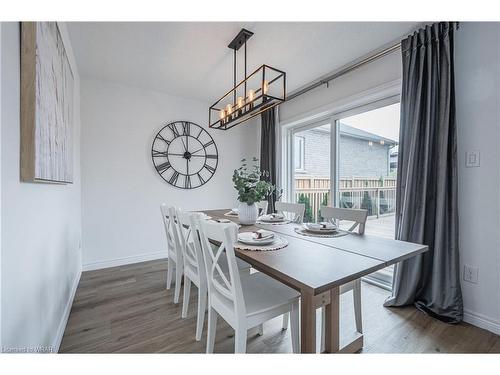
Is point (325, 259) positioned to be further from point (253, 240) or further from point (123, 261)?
point (123, 261)

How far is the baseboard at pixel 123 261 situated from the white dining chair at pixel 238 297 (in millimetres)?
2271

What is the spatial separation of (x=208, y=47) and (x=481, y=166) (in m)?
2.51

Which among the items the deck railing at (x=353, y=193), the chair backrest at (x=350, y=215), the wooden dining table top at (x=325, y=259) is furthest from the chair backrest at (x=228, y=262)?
the deck railing at (x=353, y=193)

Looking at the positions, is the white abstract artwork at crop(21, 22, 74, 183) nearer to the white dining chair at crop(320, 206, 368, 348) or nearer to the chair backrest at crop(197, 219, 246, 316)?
the chair backrest at crop(197, 219, 246, 316)

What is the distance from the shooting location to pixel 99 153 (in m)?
3.00

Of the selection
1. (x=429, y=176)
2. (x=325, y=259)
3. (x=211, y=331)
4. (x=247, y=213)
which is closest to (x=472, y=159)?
(x=429, y=176)

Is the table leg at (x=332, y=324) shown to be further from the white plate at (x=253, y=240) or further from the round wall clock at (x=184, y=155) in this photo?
the round wall clock at (x=184, y=155)

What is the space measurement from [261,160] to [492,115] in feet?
8.99

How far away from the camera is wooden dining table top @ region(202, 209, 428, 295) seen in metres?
0.95

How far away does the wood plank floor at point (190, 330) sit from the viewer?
154 cm

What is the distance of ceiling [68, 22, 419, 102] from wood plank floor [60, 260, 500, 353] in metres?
2.41

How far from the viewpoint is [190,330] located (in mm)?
1733

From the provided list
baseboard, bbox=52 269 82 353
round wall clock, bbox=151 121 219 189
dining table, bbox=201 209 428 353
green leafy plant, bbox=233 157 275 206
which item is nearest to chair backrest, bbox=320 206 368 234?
dining table, bbox=201 209 428 353

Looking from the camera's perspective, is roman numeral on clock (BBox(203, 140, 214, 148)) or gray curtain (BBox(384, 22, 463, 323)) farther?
roman numeral on clock (BBox(203, 140, 214, 148))
